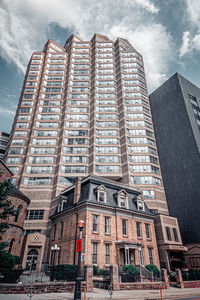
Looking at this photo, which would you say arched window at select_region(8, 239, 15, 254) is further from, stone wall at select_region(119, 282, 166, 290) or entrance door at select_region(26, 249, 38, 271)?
stone wall at select_region(119, 282, 166, 290)

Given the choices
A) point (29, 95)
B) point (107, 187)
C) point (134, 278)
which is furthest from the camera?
point (29, 95)

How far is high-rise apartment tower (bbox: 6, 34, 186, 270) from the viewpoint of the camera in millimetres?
55344

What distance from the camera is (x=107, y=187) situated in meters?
33.0

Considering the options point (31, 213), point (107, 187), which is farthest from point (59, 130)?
point (107, 187)

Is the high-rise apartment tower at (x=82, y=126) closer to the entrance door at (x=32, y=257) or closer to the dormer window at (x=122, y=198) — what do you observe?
the entrance door at (x=32, y=257)

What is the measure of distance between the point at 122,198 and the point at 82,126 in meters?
38.5

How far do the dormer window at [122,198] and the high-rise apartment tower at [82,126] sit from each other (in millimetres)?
20164

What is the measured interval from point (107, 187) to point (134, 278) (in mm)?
14172

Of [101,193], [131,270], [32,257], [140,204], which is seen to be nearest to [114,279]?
[131,270]

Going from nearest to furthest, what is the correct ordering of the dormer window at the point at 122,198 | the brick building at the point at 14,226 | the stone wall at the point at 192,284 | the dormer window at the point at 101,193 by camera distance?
1. the stone wall at the point at 192,284
2. the brick building at the point at 14,226
3. the dormer window at the point at 101,193
4. the dormer window at the point at 122,198

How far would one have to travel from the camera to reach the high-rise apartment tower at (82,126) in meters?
55.3

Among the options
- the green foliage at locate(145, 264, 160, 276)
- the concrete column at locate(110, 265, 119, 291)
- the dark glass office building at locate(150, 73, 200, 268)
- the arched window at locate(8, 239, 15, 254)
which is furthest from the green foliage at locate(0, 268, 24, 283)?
the dark glass office building at locate(150, 73, 200, 268)

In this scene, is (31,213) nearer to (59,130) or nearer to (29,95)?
→ (59,130)

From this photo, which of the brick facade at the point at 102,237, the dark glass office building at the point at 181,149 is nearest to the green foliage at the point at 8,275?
the brick facade at the point at 102,237
